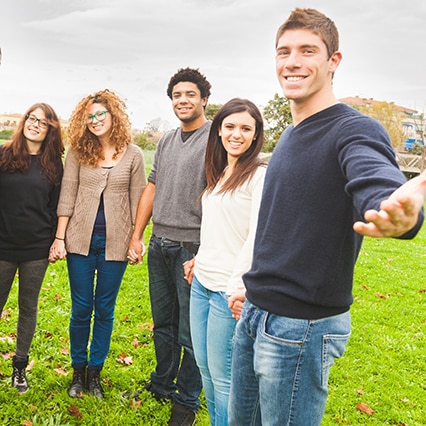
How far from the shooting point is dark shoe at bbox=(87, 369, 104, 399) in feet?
12.7

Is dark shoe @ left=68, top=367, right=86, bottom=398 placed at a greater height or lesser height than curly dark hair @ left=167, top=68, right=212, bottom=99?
lesser

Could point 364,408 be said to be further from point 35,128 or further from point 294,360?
point 35,128

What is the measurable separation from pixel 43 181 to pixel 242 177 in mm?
1688

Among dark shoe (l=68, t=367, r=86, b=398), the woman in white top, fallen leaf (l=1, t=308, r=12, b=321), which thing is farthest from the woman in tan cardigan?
fallen leaf (l=1, t=308, r=12, b=321)

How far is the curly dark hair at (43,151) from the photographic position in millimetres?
3480

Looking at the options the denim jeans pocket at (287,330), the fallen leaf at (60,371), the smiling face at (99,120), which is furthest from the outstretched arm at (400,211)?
the fallen leaf at (60,371)

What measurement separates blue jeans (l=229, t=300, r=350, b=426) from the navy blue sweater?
6 cm

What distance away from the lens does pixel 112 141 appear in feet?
12.2

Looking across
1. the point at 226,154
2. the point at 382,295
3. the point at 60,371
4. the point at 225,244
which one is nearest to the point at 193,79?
the point at 226,154

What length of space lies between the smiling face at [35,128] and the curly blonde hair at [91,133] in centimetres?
20

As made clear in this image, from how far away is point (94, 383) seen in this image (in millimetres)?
3902

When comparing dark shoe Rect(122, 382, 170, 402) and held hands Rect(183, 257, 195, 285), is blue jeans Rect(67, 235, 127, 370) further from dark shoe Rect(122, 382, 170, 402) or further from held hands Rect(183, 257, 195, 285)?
held hands Rect(183, 257, 195, 285)

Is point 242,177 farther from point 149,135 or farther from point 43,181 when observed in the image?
point 149,135

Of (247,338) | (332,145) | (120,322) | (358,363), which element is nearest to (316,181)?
(332,145)
